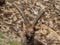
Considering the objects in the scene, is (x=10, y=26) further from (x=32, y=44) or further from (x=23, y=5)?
(x=32, y=44)

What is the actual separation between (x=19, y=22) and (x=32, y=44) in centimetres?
277

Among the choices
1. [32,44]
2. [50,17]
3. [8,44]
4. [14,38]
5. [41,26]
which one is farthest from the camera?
[50,17]

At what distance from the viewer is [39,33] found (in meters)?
7.78

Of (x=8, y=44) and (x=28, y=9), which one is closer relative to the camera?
(x=8, y=44)

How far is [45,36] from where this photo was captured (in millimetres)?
7816

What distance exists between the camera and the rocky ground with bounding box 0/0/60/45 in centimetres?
760

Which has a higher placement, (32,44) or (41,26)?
(32,44)

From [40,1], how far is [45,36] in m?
1.90

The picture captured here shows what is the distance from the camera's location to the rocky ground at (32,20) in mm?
7602

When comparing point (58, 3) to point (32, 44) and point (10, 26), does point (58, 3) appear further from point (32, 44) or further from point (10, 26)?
point (32, 44)

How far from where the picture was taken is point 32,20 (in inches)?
312

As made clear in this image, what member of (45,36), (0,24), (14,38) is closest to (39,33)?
(45,36)

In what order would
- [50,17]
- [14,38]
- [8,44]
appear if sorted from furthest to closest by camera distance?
[50,17] < [14,38] < [8,44]

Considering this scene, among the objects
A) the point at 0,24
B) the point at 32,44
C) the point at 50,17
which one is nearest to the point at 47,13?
the point at 50,17
